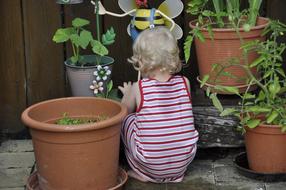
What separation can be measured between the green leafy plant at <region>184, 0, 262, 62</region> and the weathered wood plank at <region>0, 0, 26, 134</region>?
105 cm

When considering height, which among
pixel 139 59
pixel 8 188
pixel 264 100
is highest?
pixel 139 59

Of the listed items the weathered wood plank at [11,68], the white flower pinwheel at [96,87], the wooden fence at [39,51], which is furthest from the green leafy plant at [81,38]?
the weathered wood plank at [11,68]

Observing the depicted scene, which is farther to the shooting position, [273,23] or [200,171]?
[200,171]

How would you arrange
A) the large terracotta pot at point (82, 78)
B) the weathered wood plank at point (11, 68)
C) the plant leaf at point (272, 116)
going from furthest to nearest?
the weathered wood plank at point (11, 68) < the large terracotta pot at point (82, 78) < the plant leaf at point (272, 116)

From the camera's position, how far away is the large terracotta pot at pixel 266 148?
11.0 feet

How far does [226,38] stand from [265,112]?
1.45ft

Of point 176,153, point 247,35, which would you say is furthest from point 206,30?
point 176,153

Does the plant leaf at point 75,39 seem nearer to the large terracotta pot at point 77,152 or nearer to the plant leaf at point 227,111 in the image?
the large terracotta pot at point 77,152

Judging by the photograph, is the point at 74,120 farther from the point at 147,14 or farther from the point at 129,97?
the point at 147,14

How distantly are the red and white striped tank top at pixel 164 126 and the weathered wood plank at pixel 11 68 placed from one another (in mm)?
981

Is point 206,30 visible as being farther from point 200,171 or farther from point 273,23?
point 200,171

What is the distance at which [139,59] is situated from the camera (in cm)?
336

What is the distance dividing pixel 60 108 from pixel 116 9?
0.82m

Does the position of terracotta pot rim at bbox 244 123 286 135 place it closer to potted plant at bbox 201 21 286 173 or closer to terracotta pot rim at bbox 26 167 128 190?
potted plant at bbox 201 21 286 173
